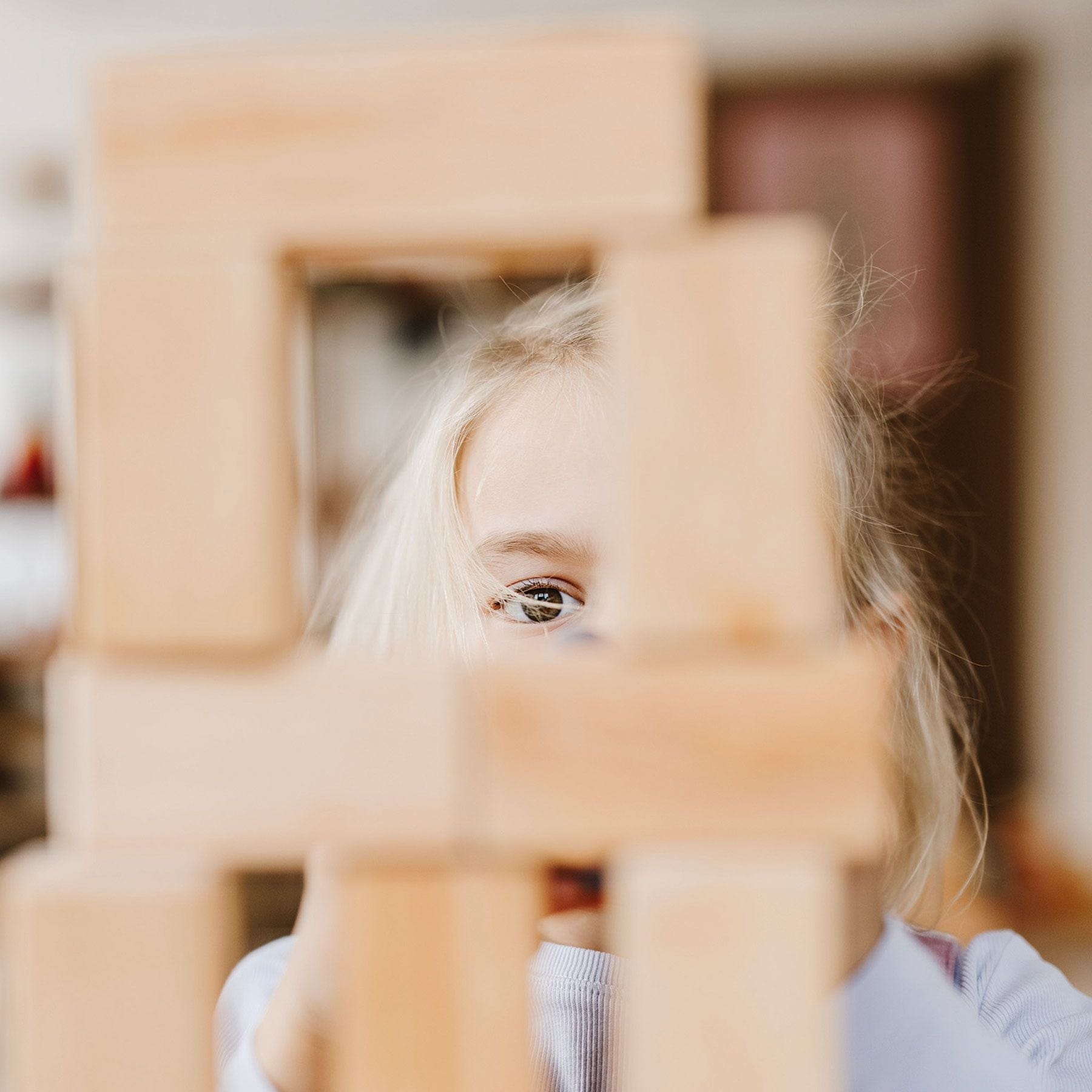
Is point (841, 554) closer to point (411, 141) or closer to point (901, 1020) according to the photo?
point (901, 1020)

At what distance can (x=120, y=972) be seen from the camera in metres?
0.23

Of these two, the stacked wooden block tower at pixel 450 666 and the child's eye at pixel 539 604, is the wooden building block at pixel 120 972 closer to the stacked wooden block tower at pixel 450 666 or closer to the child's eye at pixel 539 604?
the stacked wooden block tower at pixel 450 666

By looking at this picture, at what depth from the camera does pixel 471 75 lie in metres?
0.23

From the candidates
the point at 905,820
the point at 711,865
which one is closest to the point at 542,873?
the point at 711,865

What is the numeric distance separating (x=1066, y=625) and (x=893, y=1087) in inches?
76.5

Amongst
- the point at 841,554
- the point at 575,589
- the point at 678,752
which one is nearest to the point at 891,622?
the point at 841,554

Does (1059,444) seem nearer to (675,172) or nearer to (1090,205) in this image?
(1090,205)

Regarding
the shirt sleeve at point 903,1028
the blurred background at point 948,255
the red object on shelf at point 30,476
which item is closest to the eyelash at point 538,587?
the shirt sleeve at point 903,1028

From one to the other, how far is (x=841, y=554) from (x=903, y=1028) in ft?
0.92

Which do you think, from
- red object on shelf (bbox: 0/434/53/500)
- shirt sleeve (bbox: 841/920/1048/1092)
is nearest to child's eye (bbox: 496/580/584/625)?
shirt sleeve (bbox: 841/920/1048/1092)

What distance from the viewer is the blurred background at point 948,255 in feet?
6.61

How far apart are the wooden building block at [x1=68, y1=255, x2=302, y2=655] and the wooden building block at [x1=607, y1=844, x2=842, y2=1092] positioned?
0.34ft

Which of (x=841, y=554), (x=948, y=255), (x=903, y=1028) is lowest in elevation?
(x=903, y=1028)

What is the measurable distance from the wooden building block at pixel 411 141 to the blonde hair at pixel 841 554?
33 cm
